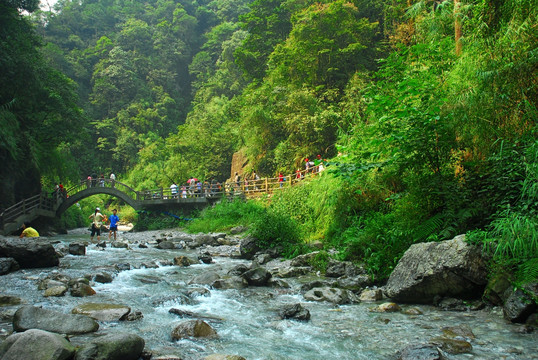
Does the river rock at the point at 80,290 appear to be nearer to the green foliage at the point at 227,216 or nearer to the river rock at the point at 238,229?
the river rock at the point at 238,229

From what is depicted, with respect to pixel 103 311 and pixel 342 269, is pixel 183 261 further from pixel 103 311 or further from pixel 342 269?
pixel 103 311

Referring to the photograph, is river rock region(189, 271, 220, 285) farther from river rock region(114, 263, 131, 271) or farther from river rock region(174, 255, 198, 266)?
river rock region(114, 263, 131, 271)

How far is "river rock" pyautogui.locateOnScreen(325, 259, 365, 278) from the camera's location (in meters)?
7.82

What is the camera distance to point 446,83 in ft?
27.1

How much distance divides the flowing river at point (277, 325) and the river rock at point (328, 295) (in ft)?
0.49

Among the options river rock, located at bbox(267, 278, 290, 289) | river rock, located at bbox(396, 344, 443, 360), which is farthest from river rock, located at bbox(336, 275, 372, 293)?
river rock, located at bbox(396, 344, 443, 360)

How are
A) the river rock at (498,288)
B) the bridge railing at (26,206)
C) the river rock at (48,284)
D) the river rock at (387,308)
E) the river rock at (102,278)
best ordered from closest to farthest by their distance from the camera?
the river rock at (498,288) → the river rock at (387,308) → the river rock at (48,284) → the river rock at (102,278) → the bridge railing at (26,206)

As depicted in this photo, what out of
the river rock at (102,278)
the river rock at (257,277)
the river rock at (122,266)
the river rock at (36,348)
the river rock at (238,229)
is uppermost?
the river rock at (36,348)

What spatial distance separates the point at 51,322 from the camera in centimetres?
462

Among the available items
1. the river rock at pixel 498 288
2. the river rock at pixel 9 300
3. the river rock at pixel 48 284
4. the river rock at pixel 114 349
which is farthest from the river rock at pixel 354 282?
the river rock at pixel 9 300

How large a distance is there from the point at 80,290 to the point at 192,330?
3.13 meters

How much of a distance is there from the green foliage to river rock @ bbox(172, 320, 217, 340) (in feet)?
46.0

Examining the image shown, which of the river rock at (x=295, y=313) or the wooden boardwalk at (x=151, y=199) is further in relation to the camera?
the wooden boardwalk at (x=151, y=199)

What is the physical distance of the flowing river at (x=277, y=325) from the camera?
4156 millimetres
